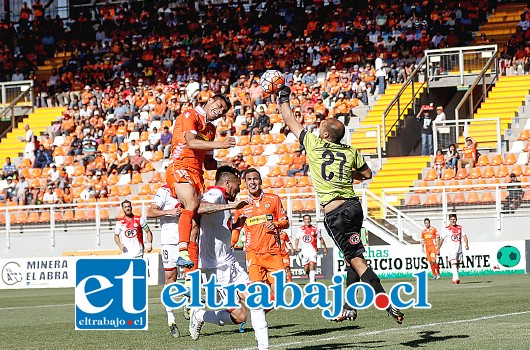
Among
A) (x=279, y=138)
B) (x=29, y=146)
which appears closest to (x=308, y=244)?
(x=279, y=138)

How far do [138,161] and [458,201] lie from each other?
41.2ft

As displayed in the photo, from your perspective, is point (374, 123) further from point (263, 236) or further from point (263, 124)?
point (263, 236)

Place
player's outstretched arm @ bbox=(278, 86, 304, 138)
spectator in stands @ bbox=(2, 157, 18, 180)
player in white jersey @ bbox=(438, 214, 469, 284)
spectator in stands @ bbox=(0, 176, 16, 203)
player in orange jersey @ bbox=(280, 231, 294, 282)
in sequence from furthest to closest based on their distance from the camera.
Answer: spectator in stands @ bbox=(2, 157, 18, 180), spectator in stands @ bbox=(0, 176, 16, 203), player in white jersey @ bbox=(438, 214, 469, 284), player in orange jersey @ bbox=(280, 231, 294, 282), player's outstretched arm @ bbox=(278, 86, 304, 138)

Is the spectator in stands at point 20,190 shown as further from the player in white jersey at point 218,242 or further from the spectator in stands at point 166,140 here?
the player in white jersey at point 218,242

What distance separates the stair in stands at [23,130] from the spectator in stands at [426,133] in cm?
1559

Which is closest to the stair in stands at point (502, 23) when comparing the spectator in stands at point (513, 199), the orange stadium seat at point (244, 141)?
the orange stadium seat at point (244, 141)

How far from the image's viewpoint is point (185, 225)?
506 inches

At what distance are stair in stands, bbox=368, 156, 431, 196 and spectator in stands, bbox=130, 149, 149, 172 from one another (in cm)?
862

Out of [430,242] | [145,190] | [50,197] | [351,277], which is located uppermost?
[145,190]

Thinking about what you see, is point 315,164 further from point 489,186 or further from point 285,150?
point 285,150

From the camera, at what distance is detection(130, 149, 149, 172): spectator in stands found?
127 feet

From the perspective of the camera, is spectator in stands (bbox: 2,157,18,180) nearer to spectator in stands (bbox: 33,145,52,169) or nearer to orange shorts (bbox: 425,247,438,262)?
spectator in stands (bbox: 33,145,52,169)

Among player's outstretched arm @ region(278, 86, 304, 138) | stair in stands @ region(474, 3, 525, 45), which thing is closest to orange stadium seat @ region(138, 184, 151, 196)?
stair in stands @ region(474, 3, 525, 45)

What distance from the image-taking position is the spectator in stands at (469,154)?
32469 mm
